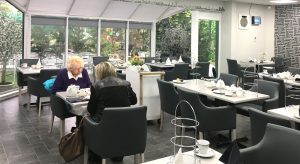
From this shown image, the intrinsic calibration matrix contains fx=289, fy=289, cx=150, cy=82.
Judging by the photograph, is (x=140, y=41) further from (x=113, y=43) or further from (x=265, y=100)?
(x=265, y=100)

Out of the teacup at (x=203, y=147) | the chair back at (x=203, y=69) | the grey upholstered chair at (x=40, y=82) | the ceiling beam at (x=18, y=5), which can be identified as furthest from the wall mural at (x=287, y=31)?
the teacup at (x=203, y=147)

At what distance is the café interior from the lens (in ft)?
8.93

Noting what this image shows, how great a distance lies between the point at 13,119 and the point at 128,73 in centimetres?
231

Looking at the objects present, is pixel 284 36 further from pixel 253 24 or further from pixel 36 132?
pixel 36 132

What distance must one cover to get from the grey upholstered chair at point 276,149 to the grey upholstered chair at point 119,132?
1.04 metres

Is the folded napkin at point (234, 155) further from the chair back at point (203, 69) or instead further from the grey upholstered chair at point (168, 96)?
the chair back at point (203, 69)

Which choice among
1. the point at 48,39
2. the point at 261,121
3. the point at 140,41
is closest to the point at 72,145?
the point at 261,121

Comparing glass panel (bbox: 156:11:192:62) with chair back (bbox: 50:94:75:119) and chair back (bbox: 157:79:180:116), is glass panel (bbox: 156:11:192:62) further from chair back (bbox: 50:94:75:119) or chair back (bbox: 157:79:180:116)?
chair back (bbox: 50:94:75:119)

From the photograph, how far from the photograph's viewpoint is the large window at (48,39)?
823 centimetres

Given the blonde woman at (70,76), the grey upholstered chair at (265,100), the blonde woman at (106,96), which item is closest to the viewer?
the blonde woman at (106,96)

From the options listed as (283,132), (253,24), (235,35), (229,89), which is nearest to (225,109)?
(229,89)

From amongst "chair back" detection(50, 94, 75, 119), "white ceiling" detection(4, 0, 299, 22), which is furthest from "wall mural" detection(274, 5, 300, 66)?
"chair back" detection(50, 94, 75, 119)

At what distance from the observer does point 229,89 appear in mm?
4145

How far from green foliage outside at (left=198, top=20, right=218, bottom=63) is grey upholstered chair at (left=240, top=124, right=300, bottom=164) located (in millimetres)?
8068
